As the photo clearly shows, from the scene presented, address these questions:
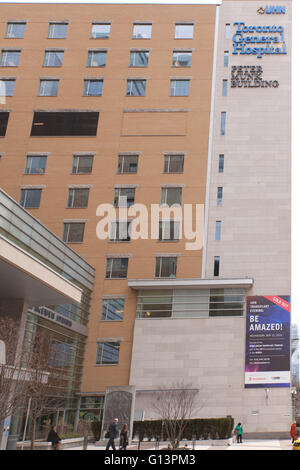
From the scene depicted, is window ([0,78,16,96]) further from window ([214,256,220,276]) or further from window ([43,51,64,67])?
window ([214,256,220,276])

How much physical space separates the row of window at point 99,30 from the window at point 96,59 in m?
2.10

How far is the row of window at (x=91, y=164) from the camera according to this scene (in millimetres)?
51312

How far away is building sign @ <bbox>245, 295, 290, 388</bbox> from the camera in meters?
43.1

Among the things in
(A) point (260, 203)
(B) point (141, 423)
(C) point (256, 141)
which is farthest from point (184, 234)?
(B) point (141, 423)

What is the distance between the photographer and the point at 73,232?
49.5 metres

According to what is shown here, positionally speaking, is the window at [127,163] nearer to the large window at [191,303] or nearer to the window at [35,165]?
the window at [35,165]

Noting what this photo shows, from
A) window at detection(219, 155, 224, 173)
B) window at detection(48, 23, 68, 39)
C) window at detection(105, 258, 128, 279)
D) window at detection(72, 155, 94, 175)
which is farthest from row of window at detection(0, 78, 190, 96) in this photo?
window at detection(105, 258, 128, 279)

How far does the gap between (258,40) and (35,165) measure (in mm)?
27072

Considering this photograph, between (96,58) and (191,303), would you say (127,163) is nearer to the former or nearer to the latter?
(96,58)

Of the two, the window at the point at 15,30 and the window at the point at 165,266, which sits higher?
the window at the point at 15,30

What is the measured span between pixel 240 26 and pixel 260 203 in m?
21.1

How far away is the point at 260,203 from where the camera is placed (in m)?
49.2

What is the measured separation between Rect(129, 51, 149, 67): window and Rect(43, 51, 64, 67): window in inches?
302
